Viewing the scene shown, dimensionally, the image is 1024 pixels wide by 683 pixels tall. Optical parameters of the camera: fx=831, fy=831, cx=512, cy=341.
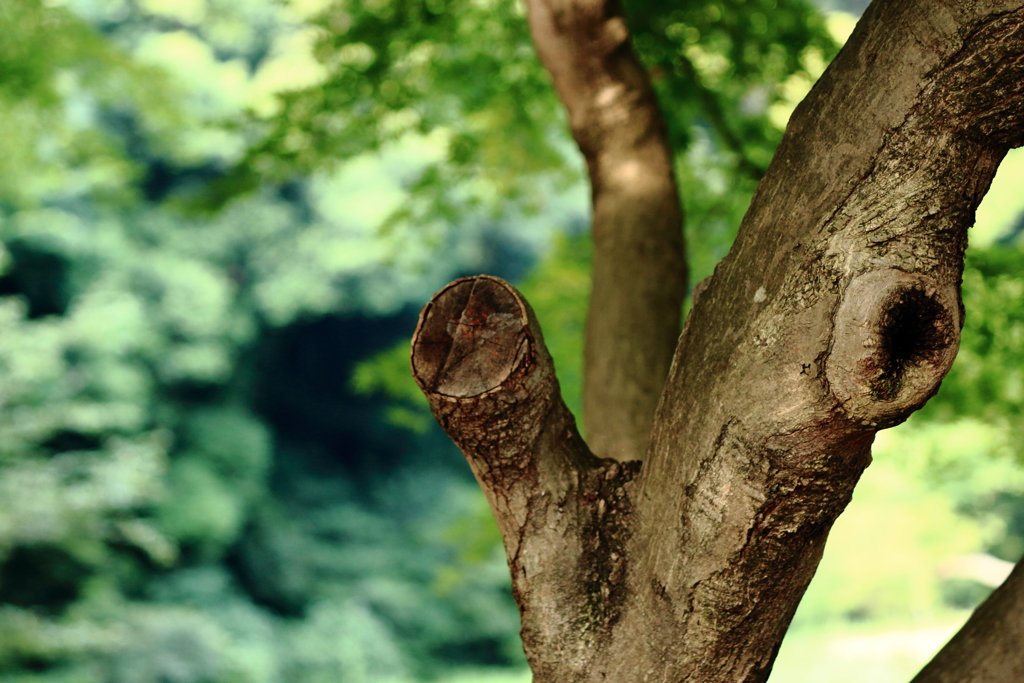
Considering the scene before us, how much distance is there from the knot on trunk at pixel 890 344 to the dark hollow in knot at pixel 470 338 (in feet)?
1.15

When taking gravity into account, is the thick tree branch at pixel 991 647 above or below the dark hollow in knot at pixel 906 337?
below

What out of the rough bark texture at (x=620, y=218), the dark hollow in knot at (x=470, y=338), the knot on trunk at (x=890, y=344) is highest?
the rough bark texture at (x=620, y=218)

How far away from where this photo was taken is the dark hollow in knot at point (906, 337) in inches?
33.3

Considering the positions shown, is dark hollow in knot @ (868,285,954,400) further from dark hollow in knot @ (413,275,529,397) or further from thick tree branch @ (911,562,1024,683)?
thick tree branch @ (911,562,1024,683)

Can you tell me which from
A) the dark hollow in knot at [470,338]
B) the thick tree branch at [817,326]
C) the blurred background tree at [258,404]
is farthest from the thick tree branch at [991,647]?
the blurred background tree at [258,404]

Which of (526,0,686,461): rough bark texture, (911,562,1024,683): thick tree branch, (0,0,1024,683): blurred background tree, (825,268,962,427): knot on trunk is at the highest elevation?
(0,0,1024,683): blurred background tree

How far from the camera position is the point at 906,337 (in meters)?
0.87

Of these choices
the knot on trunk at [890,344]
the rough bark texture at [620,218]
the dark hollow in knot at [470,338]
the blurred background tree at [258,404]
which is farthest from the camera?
the blurred background tree at [258,404]

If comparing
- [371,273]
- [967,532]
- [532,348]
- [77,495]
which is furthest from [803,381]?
[371,273]

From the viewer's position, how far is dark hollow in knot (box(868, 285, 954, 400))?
0.85 m

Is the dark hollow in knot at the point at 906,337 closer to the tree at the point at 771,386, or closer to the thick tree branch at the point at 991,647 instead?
the tree at the point at 771,386

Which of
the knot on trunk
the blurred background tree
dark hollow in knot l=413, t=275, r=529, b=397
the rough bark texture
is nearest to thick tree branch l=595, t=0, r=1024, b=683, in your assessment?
the knot on trunk

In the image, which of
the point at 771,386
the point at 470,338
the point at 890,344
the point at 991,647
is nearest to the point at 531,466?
the point at 470,338

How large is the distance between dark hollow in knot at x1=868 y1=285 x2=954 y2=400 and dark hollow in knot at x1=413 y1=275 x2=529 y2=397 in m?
0.38
